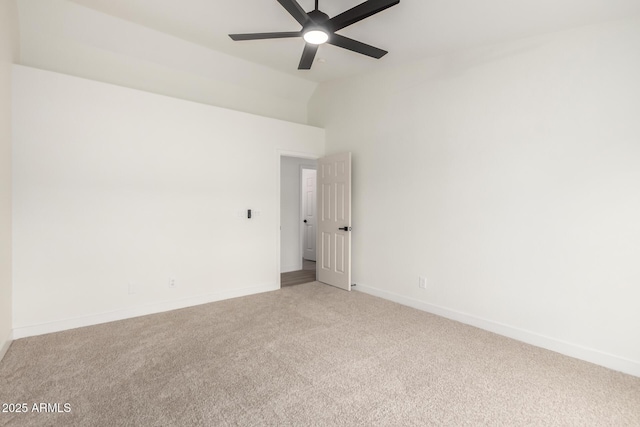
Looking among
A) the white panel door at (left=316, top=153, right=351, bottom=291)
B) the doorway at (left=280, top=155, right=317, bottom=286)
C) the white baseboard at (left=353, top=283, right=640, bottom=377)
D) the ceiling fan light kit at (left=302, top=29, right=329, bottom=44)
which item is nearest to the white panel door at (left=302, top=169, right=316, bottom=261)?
the doorway at (left=280, top=155, right=317, bottom=286)

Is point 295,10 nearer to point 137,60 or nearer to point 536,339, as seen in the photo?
point 137,60

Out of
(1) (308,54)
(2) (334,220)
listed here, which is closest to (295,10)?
(1) (308,54)

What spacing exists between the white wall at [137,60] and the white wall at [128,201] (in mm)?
435

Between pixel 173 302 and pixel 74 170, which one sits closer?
pixel 74 170

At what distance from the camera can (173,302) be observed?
381 cm

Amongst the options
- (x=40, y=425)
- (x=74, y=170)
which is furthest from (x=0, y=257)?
(x=40, y=425)

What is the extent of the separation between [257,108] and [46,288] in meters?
3.41

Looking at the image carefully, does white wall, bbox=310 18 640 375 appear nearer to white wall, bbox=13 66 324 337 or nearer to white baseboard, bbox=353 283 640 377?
white baseboard, bbox=353 283 640 377

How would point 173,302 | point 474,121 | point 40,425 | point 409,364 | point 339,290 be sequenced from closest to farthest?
point 40,425 < point 409,364 < point 474,121 < point 173,302 < point 339,290

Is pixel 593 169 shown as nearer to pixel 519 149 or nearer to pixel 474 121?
pixel 519 149

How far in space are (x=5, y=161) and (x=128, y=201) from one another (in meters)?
1.02

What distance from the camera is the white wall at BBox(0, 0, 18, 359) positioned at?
259 cm

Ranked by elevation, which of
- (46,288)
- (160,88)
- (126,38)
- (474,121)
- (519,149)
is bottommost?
(46,288)

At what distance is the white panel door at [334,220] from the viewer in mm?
4645
